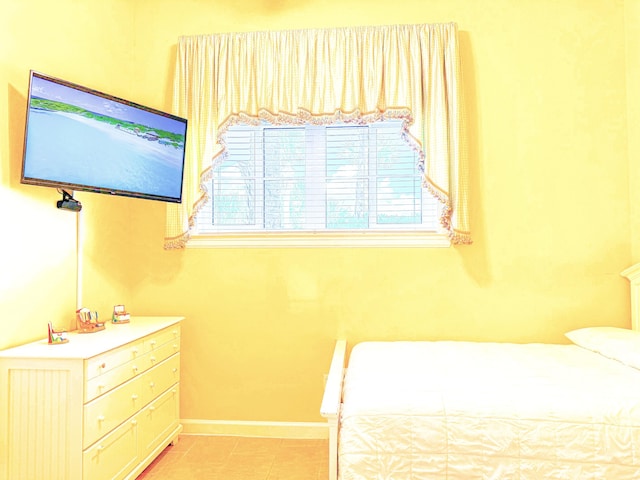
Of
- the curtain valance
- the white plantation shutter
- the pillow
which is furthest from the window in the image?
the pillow

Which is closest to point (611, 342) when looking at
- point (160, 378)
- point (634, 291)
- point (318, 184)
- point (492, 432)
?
point (634, 291)

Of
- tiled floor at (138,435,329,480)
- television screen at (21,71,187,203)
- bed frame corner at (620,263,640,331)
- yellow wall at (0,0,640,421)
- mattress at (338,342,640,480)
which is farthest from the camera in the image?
yellow wall at (0,0,640,421)

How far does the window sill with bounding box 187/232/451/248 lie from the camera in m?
2.98

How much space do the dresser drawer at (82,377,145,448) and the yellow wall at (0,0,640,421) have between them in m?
0.77

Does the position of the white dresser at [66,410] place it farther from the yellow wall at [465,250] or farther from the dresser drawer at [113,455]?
the yellow wall at [465,250]

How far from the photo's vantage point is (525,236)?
2932 mm

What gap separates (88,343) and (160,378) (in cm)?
65

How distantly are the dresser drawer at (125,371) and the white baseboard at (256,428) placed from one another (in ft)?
2.14

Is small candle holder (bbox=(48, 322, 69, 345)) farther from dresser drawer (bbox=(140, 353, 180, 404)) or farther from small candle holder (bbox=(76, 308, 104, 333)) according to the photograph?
dresser drawer (bbox=(140, 353, 180, 404))

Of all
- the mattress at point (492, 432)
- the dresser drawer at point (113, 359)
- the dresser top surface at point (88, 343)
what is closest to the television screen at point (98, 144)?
the dresser top surface at point (88, 343)

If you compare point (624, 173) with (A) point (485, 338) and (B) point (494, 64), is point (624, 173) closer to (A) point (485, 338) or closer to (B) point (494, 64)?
(B) point (494, 64)

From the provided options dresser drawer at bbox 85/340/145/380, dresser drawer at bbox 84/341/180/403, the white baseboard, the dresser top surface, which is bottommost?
the white baseboard

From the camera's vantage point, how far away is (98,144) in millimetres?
2365

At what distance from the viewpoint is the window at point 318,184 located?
10.2ft
